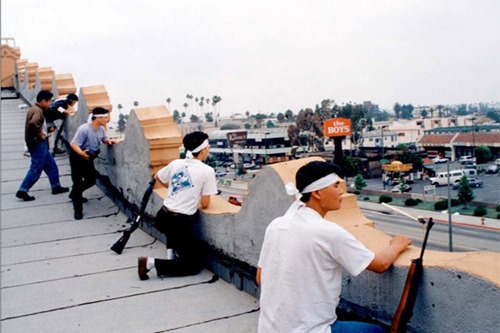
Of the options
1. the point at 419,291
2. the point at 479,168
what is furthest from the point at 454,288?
the point at 479,168

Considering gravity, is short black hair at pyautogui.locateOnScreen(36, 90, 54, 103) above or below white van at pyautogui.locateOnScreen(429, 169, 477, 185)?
above

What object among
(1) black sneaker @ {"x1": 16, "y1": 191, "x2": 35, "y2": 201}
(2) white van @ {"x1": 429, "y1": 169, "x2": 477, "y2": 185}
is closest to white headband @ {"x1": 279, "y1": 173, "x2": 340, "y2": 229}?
(2) white van @ {"x1": 429, "y1": 169, "x2": 477, "y2": 185}

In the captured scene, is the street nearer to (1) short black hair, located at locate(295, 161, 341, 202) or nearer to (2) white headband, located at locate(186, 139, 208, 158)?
(2) white headband, located at locate(186, 139, 208, 158)

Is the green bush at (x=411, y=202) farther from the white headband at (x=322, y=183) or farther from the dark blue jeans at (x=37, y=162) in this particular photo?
the dark blue jeans at (x=37, y=162)

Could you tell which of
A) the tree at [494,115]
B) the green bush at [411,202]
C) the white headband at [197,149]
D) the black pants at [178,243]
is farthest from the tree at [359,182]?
the black pants at [178,243]

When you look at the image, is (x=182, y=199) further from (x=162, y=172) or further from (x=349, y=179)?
(x=349, y=179)

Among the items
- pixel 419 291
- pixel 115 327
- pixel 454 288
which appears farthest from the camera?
pixel 115 327

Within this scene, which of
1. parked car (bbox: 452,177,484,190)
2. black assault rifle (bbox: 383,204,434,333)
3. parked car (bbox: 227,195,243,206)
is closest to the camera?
black assault rifle (bbox: 383,204,434,333)

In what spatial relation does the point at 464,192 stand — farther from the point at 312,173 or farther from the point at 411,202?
the point at 312,173
